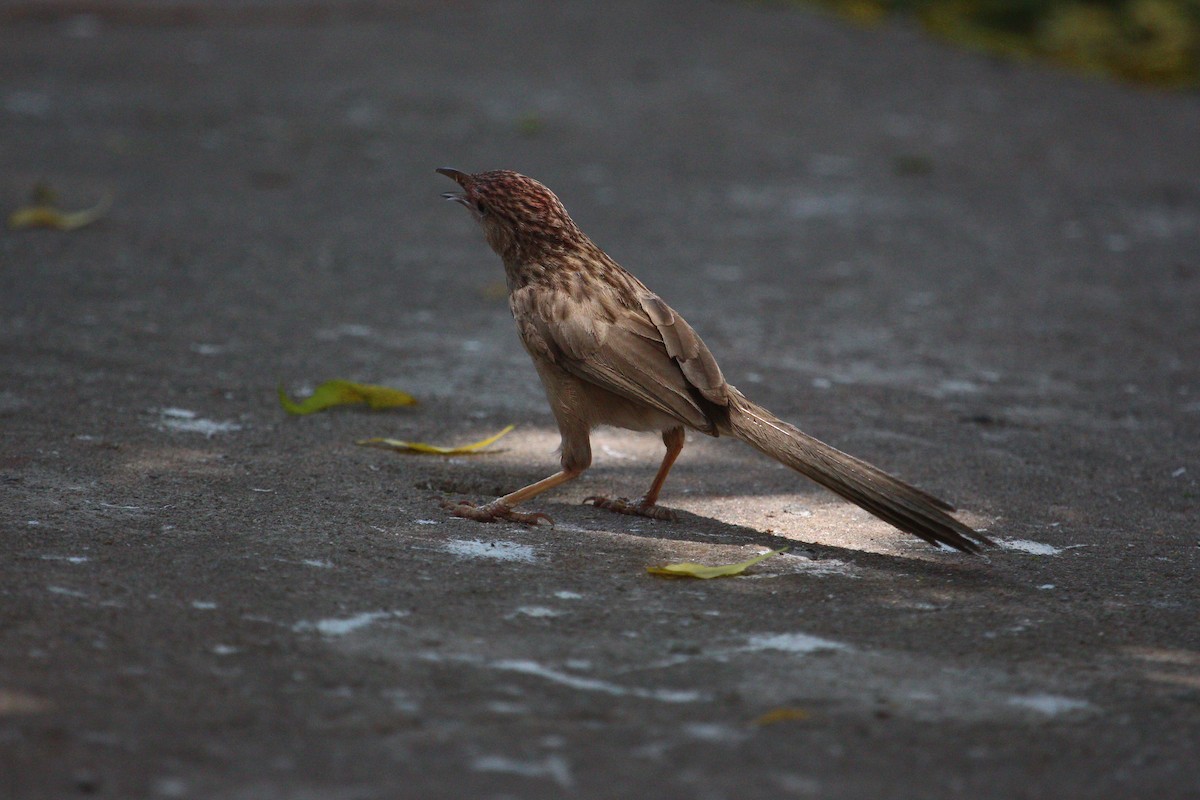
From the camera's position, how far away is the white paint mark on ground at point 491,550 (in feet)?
14.2

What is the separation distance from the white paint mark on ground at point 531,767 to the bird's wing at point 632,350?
2.04 meters

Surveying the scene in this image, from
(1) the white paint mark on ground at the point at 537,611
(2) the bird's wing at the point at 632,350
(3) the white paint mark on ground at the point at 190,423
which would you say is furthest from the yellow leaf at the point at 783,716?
(3) the white paint mark on ground at the point at 190,423

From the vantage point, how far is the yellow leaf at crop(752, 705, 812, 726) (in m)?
3.20

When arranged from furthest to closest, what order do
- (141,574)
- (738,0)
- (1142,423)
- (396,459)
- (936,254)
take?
(738,0)
(936,254)
(1142,423)
(396,459)
(141,574)

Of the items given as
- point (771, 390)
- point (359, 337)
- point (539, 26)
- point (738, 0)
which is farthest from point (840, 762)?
point (738, 0)

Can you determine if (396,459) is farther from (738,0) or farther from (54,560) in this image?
(738,0)

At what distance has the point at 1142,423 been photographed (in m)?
6.48

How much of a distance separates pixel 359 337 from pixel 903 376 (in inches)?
120

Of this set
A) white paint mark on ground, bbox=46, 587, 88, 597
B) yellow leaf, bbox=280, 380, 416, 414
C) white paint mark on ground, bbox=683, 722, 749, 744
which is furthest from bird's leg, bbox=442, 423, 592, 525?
white paint mark on ground, bbox=683, 722, 749, 744

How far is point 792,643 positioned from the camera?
3.71 m

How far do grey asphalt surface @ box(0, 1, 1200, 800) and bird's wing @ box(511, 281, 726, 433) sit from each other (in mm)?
540

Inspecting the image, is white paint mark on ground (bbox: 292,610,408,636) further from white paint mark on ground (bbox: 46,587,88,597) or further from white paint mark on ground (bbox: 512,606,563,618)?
white paint mark on ground (bbox: 46,587,88,597)

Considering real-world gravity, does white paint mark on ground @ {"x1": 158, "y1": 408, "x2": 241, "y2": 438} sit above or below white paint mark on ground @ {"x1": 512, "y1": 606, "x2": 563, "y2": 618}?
above

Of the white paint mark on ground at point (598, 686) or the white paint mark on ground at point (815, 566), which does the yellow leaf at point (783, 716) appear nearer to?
the white paint mark on ground at point (598, 686)
